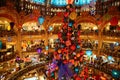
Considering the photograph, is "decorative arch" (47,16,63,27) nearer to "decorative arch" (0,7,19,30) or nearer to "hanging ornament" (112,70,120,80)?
"decorative arch" (0,7,19,30)

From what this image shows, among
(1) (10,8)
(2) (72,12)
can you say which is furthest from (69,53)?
(1) (10,8)

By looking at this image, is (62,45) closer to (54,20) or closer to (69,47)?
(69,47)

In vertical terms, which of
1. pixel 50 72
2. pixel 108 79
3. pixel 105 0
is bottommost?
pixel 108 79

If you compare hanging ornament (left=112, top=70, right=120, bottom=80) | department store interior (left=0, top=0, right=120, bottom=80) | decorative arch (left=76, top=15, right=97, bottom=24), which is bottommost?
hanging ornament (left=112, top=70, right=120, bottom=80)

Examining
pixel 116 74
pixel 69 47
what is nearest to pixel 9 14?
pixel 69 47

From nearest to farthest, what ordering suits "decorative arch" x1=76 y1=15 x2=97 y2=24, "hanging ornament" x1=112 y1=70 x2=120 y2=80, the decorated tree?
the decorated tree → "hanging ornament" x1=112 y1=70 x2=120 y2=80 → "decorative arch" x1=76 y1=15 x2=97 y2=24

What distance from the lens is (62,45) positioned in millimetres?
15453

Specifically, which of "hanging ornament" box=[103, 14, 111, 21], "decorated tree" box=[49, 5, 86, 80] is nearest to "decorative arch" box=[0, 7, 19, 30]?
"decorated tree" box=[49, 5, 86, 80]

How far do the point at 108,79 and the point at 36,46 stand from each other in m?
13.7

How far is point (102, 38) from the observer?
2903 cm

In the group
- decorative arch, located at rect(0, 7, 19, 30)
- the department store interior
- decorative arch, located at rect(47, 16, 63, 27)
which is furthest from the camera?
decorative arch, located at rect(47, 16, 63, 27)

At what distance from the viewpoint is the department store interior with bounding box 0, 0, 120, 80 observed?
15.6 meters

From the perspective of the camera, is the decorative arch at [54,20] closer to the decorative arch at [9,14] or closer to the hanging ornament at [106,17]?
the decorative arch at [9,14]

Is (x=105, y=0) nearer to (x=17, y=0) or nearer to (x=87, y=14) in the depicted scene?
(x=87, y=14)
